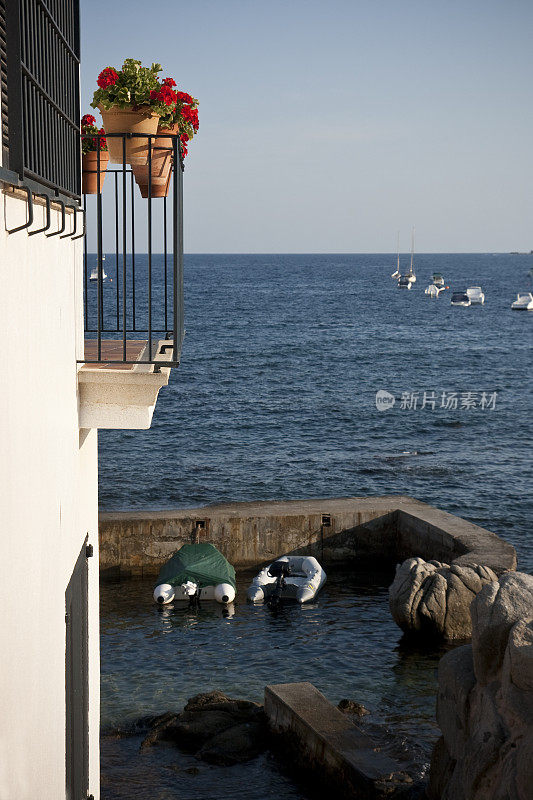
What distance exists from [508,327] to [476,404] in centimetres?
4321

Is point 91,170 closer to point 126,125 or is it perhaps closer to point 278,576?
point 126,125

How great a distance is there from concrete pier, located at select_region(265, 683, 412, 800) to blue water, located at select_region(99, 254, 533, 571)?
1275 centimetres

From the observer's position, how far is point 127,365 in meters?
5.68

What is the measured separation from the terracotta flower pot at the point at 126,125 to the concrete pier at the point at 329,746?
24.0ft

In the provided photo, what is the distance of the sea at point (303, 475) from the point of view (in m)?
14.4

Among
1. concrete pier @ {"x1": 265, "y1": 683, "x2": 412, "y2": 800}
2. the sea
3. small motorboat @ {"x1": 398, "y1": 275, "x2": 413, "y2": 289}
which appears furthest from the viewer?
small motorboat @ {"x1": 398, "y1": 275, "x2": 413, "y2": 289}

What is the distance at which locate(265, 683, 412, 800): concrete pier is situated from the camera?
33.2 ft

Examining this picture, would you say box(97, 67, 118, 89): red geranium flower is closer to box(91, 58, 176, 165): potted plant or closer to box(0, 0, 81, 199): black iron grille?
box(91, 58, 176, 165): potted plant

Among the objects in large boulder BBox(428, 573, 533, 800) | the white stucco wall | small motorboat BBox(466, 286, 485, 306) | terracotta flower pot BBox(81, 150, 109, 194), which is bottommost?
small motorboat BBox(466, 286, 485, 306)

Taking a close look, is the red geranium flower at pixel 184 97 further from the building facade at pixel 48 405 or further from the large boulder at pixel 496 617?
the large boulder at pixel 496 617

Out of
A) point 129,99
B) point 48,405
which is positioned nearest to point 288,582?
point 129,99

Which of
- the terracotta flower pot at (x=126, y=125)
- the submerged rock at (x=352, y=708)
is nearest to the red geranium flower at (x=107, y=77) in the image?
the terracotta flower pot at (x=126, y=125)

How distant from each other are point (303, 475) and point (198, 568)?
47.8 ft

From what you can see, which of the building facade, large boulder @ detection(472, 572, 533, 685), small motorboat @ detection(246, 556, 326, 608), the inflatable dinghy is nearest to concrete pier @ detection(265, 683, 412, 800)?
large boulder @ detection(472, 572, 533, 685)
